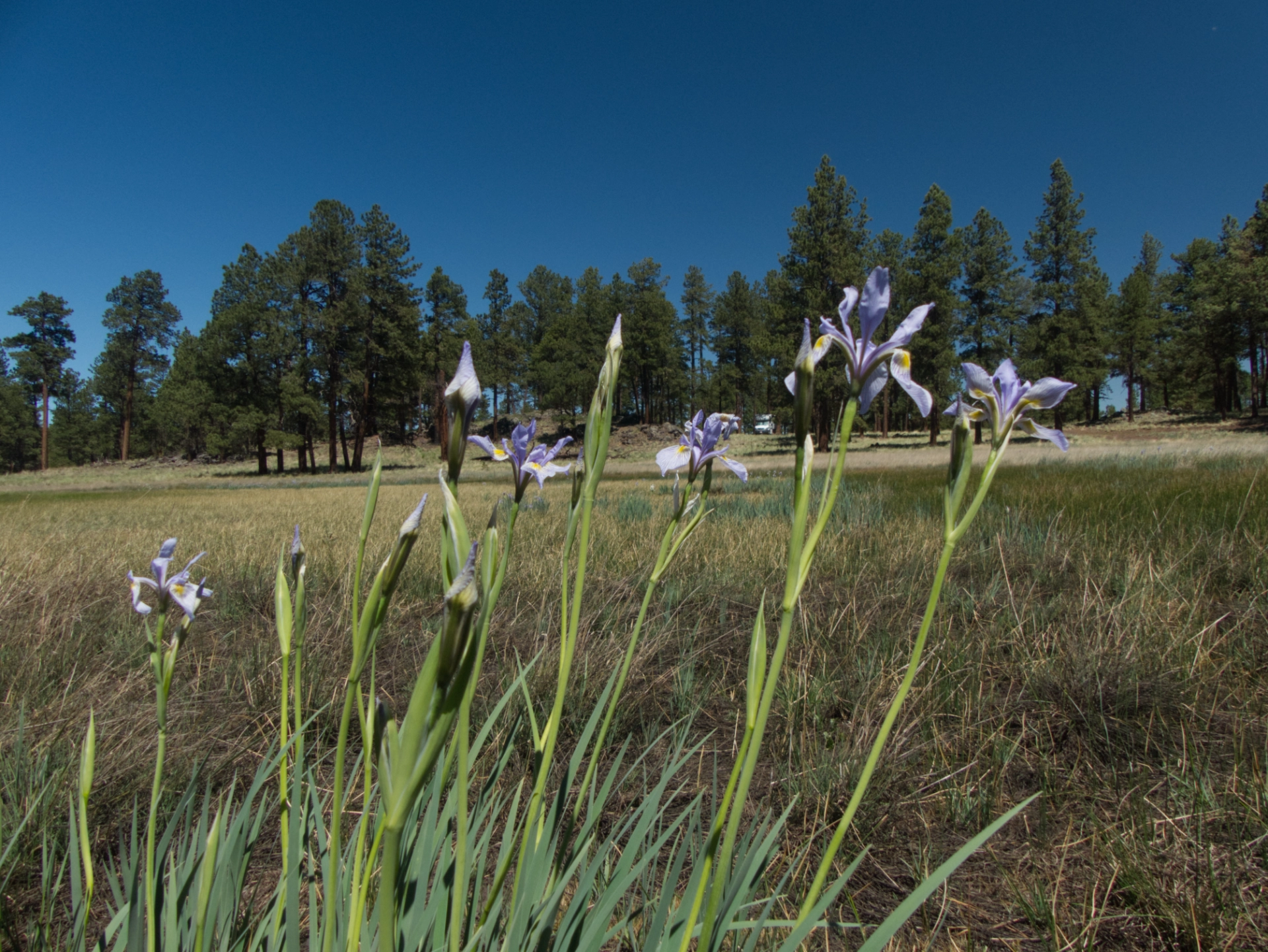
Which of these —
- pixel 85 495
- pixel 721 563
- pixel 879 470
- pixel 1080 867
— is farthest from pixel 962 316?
pixel 85 495

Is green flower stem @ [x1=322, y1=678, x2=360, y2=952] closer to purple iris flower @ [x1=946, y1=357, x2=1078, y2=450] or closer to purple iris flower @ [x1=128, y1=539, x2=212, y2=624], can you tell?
purple iris flower @ [x1=128, y1=539, x2=212, y2=624]

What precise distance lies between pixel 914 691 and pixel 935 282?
1088 inches

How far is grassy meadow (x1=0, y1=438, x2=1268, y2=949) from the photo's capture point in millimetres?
1357

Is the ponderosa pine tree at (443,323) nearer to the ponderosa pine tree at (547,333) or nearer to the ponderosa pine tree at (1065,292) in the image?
the ponderosa pine tree at (547,333)

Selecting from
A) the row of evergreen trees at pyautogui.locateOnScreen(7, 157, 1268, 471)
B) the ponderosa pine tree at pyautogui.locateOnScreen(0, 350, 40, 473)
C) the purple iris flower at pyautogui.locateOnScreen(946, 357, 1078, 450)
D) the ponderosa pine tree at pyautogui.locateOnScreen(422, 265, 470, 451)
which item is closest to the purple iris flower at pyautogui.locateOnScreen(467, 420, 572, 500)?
the purple iris flower at pyautogui.locateOnScreen(946, 357, 1078, 450)

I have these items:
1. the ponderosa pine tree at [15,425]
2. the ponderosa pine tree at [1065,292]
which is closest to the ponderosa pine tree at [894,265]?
the ponderosa pine tree at [1065,292]

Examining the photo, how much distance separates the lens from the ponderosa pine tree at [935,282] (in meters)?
24.6

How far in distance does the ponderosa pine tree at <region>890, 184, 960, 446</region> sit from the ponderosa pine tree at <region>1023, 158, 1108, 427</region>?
155 inches

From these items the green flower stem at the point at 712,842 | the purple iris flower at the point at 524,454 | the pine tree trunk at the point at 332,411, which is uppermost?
the pine tree trunk at the point at 332,411

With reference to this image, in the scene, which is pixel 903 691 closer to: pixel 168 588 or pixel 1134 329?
pixel 168 588

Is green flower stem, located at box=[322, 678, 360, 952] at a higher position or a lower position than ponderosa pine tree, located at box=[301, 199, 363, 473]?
lower

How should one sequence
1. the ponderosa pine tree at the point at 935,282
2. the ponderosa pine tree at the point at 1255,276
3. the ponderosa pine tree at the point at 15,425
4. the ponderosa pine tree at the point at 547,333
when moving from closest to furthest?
the ponderosa pine tree at the point at 1255,276
the ponderosa pine tree at the point at 935,282
the ponderosa pine tree at the point at 547,333
the ponderosa pine tree at the point at 15,425

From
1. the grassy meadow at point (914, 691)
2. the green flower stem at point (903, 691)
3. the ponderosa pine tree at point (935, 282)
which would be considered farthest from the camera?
the ponderosa pine tree at point (935, 282)

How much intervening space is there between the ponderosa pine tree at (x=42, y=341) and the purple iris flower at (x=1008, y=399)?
5060 cm
